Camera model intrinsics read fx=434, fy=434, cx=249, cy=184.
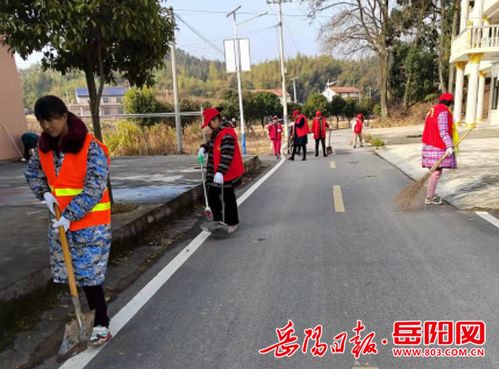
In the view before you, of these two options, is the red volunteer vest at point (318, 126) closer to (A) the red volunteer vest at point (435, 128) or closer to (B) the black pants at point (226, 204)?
(A) the red volunteer vest at point (435, 128)

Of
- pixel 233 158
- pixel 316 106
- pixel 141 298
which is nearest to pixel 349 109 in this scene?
pixel 316 106

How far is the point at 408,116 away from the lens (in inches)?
1671

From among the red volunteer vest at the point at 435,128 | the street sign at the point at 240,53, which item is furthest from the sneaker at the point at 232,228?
the street sign at the point at 240,53

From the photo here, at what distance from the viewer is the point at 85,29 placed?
197 inches

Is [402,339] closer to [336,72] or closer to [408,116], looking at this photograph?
[408,116]

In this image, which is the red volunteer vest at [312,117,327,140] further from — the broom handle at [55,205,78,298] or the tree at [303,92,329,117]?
the tree at [303,92,329,117]

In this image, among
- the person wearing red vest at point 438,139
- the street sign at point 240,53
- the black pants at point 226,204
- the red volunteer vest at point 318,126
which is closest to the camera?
the black pants at point 226,204

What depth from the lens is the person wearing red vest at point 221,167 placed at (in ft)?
19.0

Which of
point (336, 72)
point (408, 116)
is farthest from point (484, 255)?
point (336, 72)

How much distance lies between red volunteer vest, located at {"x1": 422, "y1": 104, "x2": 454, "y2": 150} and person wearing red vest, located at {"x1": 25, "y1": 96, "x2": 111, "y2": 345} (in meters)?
5.50

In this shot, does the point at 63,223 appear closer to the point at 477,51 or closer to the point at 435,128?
the point at 435,128

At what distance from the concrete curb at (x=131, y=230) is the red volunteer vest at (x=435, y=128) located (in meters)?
4.24

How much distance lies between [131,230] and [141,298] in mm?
1828

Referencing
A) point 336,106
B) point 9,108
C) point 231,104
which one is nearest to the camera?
point 9,108
